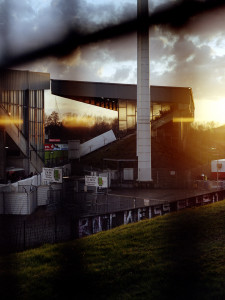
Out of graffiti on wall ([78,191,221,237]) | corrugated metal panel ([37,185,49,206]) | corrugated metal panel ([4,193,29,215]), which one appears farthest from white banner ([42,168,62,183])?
graffiti on wall ([78,191,221,237])

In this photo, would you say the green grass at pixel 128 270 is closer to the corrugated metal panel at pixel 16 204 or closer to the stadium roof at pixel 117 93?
the corrugated metal panel at pixel 16 204

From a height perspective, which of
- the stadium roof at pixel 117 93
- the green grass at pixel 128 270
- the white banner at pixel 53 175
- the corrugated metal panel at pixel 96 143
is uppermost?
the stadium roof at pixel 117 93

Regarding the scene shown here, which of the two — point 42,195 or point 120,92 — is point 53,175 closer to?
point 42,195

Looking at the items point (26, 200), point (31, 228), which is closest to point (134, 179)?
point (26, 200)

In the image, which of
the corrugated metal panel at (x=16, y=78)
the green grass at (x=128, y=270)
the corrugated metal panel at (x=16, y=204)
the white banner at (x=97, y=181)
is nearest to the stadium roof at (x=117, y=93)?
the corrugated metal panel at (x=16, y=78)

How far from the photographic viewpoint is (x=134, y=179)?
2558cm

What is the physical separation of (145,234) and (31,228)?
5385 millimetres

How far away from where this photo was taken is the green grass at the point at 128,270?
9.29 ft

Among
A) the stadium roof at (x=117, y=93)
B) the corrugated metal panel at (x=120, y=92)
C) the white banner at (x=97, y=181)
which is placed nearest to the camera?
the white banner at (x=97, y=181)

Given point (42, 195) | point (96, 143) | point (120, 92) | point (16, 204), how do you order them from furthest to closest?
point (120, 92) → point (96, 143) → point (42, 195) → point (16, 204)

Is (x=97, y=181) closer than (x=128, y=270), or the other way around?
(x=128, y=270)

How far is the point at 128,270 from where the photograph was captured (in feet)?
12.1

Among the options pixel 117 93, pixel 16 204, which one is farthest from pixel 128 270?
pixel 117 93

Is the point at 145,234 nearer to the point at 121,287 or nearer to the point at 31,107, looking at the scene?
the point at 121,287
